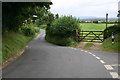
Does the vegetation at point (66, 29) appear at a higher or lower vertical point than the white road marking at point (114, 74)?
higher

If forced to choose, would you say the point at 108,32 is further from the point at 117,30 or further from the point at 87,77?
the point at 87,77

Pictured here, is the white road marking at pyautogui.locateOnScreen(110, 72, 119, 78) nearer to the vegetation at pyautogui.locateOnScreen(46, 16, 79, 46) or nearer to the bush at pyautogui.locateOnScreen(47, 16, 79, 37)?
the vegetation at pyautogui.locateOnScreen(46, 16, 79, 46)

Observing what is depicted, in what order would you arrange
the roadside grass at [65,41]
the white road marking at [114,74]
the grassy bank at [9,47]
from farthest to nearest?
1. the roadside grass at [65,41]
2. the grassy bank at [9,47]
3. the white road marking at [114,74]

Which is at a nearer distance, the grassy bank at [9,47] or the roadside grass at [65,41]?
the grassy bank at [9,47]

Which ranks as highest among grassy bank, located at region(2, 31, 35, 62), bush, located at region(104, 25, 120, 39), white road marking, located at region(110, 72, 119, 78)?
bush, located at region(104, 25, 120, 39)

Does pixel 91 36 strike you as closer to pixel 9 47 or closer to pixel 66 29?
pixel 66 29

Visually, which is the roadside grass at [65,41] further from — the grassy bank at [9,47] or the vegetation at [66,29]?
the grassy bank at [9,47]

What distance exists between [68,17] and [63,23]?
1.24 meters

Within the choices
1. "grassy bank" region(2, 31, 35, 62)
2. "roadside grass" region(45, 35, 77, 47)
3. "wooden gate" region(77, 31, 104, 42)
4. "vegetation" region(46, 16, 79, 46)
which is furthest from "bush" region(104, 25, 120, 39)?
"grassy bank" region(2, 31, 35, 62)

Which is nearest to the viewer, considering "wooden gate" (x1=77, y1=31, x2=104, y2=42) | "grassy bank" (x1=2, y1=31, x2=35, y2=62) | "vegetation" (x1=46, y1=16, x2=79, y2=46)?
"grassy bank" (x1=2, y1=31, x2=35, y2=62)

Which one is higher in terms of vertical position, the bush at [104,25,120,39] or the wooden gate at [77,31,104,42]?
the bush at [104,25,120,39]

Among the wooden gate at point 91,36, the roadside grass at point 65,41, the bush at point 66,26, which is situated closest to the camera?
the wooden gate at point 91,36

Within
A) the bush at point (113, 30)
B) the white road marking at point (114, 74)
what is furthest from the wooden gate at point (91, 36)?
the white road marking at point (114, 74)

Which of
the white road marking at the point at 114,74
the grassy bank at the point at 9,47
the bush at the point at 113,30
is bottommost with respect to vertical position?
the white road marking at the point at 114,74
